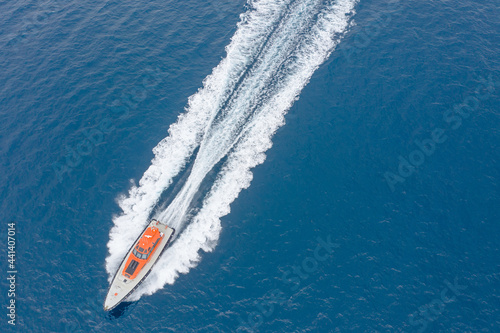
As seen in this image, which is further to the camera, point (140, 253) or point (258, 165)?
point (258, 165)

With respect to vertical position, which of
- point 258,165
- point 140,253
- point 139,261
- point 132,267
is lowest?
point 132,267

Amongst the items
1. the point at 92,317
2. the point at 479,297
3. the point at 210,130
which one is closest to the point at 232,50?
the point at 210,130

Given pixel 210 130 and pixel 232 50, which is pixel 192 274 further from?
pixel 232 50

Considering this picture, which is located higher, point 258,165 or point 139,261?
point 258,165

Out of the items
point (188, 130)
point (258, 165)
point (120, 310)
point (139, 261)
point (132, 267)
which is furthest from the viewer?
point (188, 130)

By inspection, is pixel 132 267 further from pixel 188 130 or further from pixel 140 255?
pixel 188 130

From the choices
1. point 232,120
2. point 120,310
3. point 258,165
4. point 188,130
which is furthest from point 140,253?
point 232,120
